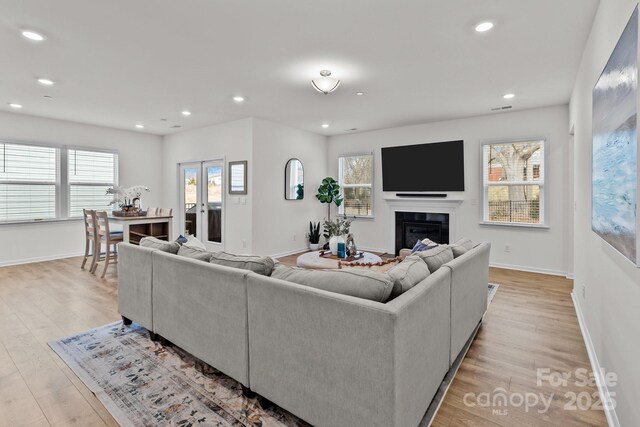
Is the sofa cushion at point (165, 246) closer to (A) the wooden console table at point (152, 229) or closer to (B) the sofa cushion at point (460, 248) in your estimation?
(B) the sofa cushion at point (460, 248)

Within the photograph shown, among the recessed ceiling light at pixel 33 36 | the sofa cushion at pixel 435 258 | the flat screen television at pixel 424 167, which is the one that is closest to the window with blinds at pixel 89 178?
the recessed ceiling light at pixel 33 36

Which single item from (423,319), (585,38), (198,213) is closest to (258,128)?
(198,213)

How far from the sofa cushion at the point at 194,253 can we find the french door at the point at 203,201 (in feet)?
12.4

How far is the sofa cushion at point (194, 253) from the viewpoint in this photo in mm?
2314

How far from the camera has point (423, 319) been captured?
5.22ft

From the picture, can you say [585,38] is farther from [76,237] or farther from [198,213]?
[76,237]

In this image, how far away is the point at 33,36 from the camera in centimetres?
281

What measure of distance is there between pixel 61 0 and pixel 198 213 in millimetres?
4787

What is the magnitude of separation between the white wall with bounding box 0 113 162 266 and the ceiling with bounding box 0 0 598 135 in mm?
639

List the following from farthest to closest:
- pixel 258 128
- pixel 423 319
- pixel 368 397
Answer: pixel 258 128 < pixel 423 319 < pixel 368 397

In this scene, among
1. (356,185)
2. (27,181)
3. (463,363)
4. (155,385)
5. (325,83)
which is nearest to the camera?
(155,385)

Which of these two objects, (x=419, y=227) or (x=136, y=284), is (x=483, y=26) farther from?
(x=419, y=227)

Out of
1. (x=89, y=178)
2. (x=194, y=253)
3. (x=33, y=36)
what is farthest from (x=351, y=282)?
(x=89, y=178)

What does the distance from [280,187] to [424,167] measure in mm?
2705
